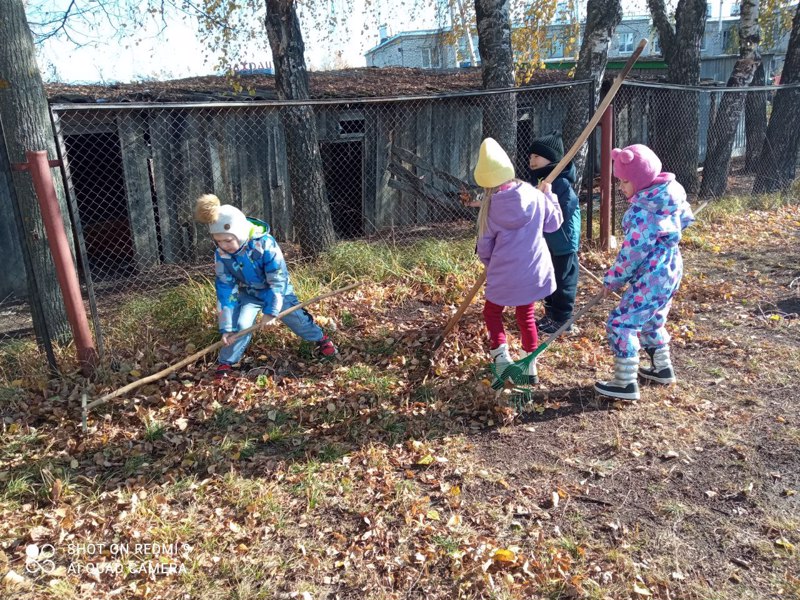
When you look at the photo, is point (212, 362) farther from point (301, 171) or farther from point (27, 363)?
point (301, 171)

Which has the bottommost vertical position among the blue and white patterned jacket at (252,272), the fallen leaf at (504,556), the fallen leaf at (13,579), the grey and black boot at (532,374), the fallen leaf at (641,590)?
the fallen leaf at (641,590)

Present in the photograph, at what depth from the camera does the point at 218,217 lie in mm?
4141

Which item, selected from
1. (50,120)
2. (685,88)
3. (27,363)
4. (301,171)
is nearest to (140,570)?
(27,363)

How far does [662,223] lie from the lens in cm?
374

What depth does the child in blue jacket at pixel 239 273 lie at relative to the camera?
417 centimetres

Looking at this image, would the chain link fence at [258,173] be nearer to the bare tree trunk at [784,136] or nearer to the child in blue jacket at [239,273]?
the child in blue jacket at [239,273]

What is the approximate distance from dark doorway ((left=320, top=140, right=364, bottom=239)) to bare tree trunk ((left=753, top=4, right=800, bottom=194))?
685cm

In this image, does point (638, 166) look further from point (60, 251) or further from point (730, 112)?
point (730, 112)

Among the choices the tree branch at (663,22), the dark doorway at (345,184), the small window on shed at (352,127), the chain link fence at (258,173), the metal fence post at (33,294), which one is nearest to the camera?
the metal fence post at (33,294)

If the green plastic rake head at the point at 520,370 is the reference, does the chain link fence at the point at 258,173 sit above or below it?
above

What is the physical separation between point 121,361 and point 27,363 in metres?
0.69

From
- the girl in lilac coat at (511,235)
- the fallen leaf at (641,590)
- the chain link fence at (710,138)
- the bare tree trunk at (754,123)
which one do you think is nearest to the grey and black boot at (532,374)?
the girl in lilac coat at (511,235)

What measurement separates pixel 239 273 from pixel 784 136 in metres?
10.1

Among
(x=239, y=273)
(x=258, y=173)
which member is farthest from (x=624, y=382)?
(x=258, y=173)
